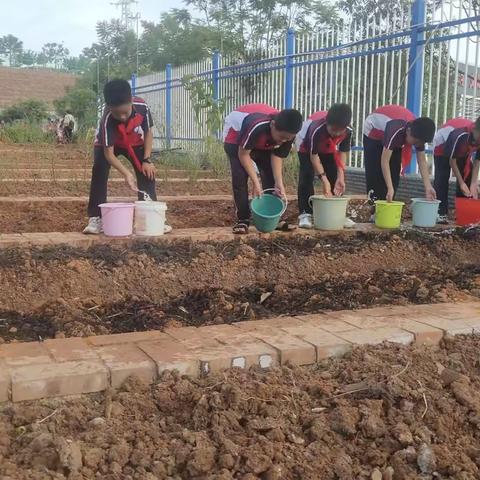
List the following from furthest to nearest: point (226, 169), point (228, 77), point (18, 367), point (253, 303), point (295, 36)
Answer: point (228, 77) → point (295, 36) → point (226, 169) → point (253, 303) → point (18, 367)

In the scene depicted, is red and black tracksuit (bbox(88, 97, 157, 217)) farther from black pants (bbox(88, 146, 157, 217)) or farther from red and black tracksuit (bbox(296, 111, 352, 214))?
red and black tracksuit (bbox(296, 111, 352, 214))

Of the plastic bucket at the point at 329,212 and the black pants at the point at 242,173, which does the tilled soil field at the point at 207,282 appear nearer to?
the plastic bucket at the point at 329,212

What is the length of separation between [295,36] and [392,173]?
210 inches

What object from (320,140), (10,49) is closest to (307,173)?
(320,140)

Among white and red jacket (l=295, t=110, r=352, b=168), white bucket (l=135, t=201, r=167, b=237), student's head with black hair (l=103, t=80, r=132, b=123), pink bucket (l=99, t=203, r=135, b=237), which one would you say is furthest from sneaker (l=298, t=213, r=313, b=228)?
student's head with black hair (l=103, t=80, r=132, b=123)

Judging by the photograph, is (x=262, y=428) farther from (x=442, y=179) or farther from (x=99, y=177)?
(x=442, y=179)

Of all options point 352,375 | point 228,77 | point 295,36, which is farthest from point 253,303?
point 228,77

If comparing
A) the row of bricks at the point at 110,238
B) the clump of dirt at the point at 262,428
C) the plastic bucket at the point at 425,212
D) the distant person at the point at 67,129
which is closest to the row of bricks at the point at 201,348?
the clump of dirt at the point at 262,428

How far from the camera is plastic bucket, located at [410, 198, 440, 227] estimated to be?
5.72m

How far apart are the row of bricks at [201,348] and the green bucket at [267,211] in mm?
1782

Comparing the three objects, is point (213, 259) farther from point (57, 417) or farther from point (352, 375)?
point (57, 417)

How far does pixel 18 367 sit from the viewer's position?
7.96 feet

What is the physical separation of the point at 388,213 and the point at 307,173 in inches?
31.7

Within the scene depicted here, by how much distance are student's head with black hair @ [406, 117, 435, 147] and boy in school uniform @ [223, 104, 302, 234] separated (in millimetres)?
1103
